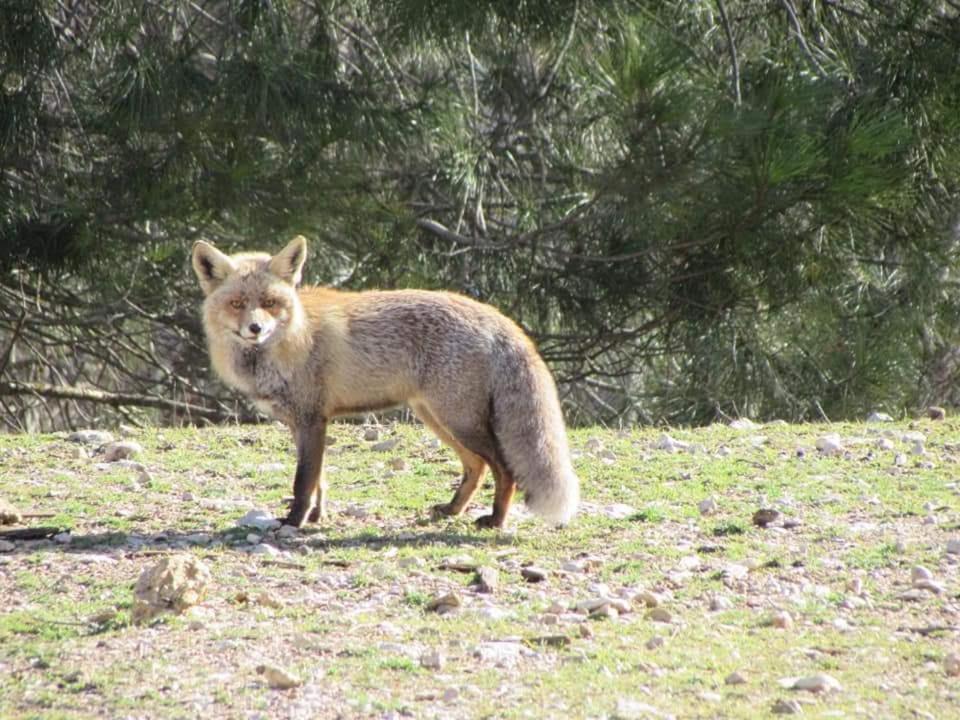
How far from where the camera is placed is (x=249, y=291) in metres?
6.58

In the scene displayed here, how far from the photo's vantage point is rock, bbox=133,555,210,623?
4.90 metres

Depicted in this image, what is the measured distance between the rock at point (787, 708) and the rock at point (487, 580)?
1.49 metres

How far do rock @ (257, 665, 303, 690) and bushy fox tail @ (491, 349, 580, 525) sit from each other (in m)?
2.10

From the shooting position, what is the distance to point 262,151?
8750mm

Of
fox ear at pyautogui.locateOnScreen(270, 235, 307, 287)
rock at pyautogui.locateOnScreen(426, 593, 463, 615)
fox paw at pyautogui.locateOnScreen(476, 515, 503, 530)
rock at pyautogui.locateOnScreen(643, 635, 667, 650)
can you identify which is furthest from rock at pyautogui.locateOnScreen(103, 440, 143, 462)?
rock at pyautogui.locateOnScreen(643, 635, 667, 650)

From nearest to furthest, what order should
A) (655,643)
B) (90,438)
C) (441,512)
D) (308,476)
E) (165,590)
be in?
(655,643), (165,590), (308,476), (441,512), (90,438)

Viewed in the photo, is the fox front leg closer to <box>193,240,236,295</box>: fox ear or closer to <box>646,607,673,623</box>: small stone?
<box>193,240,236,295</box>: fox ear

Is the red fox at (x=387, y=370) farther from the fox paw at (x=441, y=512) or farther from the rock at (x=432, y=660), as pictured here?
the rock at (x=432, y=660)

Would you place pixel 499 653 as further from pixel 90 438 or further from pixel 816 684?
pixel 90 438

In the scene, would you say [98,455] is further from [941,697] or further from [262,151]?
[941,697]

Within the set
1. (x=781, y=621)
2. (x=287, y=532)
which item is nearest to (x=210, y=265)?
(x=287, y=532)

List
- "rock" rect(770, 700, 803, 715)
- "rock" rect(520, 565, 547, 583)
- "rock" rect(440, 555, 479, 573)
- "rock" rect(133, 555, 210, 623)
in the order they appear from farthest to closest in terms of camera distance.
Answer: "rock" rect(440, 555, 479, 573)
"rock" rect(520, 565, 547, 583)
"rock" rect(133, 555, 210, 623)
"rock" rect(770, 700, 803, 715)

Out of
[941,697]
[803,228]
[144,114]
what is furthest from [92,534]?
[803,228]

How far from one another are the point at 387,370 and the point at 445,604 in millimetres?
1768
